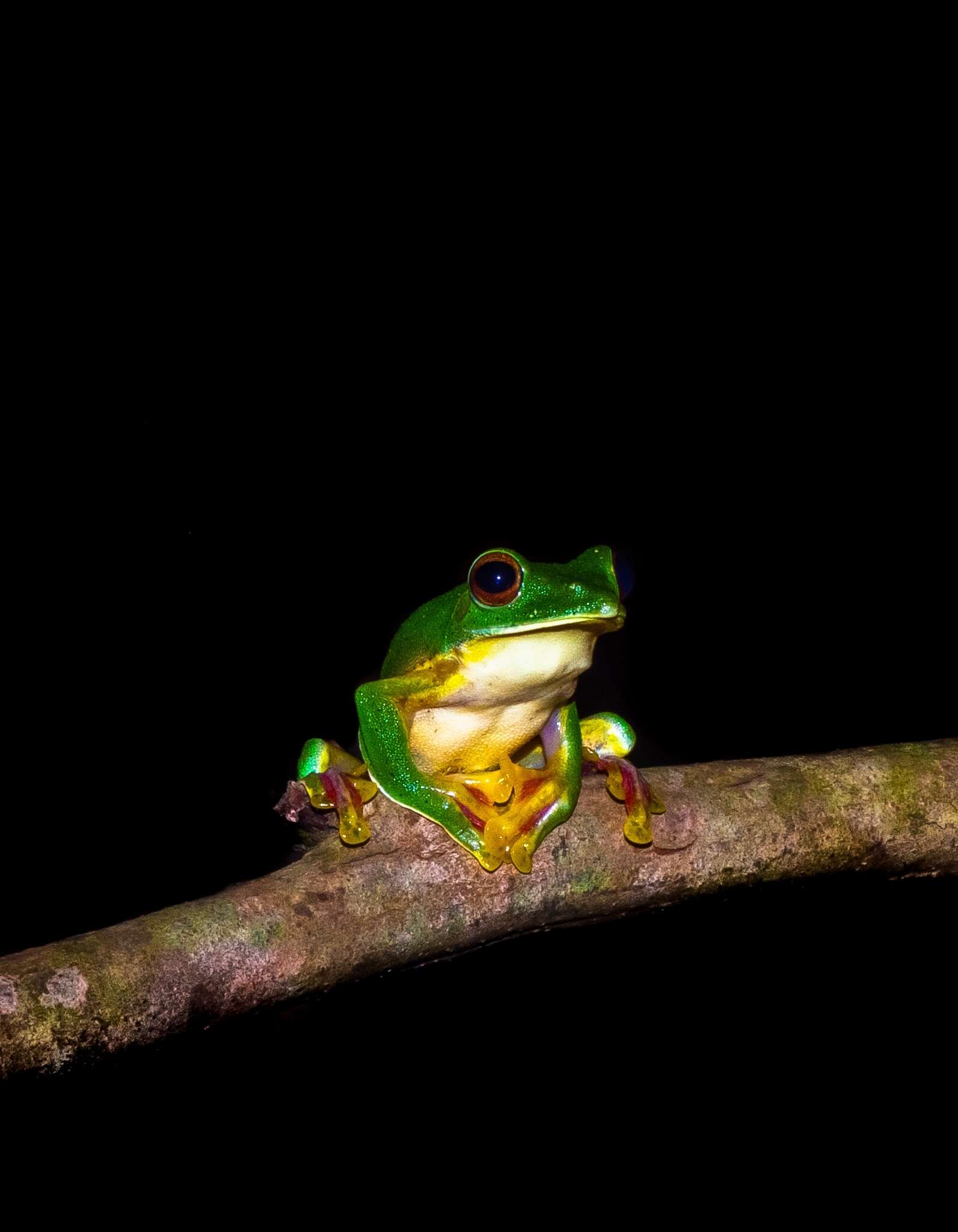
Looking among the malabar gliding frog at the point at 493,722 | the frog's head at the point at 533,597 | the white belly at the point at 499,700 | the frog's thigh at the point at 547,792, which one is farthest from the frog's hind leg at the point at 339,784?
the frog's head at the point at 533,597

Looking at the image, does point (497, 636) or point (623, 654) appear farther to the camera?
point (623, 654)

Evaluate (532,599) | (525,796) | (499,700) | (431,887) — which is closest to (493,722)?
(499,700)

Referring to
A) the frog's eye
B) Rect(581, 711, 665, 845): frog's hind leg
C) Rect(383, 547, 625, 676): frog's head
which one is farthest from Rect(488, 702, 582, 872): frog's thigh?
the frog's eye

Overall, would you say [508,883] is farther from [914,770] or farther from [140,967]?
[914,770]

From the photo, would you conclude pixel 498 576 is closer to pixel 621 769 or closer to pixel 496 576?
pixel 496 576

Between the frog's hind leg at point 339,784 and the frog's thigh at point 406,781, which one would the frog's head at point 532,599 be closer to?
the frog's thigh at point 406,781

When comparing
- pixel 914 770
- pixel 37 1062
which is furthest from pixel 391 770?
pixel 914 770

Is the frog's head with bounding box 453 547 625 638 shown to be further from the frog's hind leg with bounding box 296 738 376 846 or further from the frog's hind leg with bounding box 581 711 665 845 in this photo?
the frog's hind leg with bounding box 296 738 376 846
